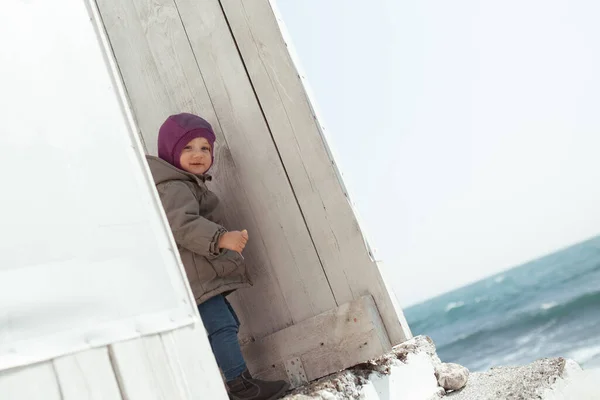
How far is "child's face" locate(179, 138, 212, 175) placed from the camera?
2535 millimetres

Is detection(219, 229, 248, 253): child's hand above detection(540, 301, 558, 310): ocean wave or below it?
above

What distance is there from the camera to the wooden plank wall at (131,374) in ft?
3.39

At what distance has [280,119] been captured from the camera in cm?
246

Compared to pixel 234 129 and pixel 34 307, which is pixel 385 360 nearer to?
pixel 234 129

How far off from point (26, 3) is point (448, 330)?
64.3ft

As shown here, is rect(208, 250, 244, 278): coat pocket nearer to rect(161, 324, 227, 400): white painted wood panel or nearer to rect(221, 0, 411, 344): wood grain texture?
rect(221, 0, 411, 344): wood grain texture

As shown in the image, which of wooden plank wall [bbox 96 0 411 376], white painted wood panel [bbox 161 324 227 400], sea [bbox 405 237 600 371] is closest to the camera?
white painted wood panel [bbox 161 324 227 400]

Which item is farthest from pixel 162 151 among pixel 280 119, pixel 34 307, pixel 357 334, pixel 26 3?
pixel 34 307

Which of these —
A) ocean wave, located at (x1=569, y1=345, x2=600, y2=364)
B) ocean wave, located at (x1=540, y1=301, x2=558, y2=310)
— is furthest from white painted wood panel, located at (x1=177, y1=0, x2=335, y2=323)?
ocean wave, located at (x1=540, y1=301, x2=558, y2=310)

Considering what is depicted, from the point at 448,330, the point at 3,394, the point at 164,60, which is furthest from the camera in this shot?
the point at 448,330

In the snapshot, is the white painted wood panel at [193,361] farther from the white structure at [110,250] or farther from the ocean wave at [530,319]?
the ocean wave at [530,319]

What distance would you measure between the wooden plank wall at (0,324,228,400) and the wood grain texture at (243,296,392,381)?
975mm

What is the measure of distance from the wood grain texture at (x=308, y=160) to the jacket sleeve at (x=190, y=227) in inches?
13.6

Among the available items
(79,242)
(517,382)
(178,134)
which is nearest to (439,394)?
(517,382)
